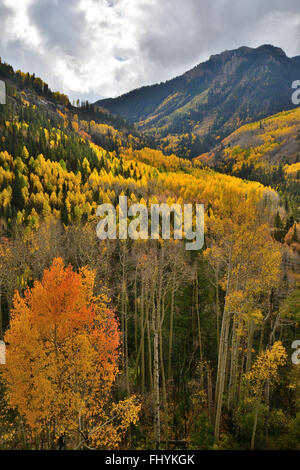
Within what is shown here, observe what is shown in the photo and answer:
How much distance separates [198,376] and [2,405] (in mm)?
19391

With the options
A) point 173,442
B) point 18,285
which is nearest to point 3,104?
point 18,285

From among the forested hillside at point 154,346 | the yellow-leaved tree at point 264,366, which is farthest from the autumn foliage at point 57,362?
the yellow-leaved tree at point 264,366

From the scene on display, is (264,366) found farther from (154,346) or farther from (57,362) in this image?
(57,362)

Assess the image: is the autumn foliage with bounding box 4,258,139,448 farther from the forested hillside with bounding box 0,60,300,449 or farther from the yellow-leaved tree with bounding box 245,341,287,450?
the yellow-leaved tree with bounding box 245,341,287,450

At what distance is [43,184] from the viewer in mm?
70188

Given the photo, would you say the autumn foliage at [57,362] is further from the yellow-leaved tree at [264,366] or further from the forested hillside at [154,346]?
the yellow-leaved tree at [264,366]

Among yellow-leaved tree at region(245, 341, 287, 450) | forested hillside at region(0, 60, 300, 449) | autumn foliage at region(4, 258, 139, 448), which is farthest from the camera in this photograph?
forested hillside at region(0, 60, 300, 449)

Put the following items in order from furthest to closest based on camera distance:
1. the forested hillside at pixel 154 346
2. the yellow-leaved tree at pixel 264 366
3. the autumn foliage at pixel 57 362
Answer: the forested hillside at pixel 154 346, the autumn foliage at pixel 57 362, the yellow-leaved tree at pixel 264 366

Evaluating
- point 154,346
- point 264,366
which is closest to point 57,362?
point 154,346

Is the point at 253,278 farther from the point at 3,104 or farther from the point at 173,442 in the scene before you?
the point at 3,104

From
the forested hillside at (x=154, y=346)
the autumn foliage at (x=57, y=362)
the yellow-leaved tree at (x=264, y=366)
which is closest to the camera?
the yellow-leaved tree at (x=264, y=366)

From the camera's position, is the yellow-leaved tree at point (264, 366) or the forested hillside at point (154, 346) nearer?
the yellow-leaved tree at point (264, 366)

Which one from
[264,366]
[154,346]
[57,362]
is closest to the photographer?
[264,366]

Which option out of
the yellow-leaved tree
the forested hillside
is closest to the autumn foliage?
the forested hillside
